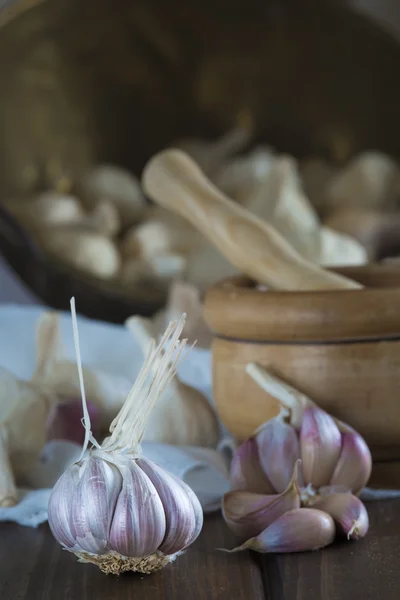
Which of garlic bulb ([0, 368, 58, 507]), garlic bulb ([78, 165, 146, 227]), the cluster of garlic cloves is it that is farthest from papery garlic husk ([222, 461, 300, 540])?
garlic bulb ([78, 165, 146, 227])

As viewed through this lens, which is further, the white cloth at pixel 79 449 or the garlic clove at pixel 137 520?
the white cloth at pixel 79 449

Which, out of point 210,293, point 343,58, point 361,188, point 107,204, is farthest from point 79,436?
point 343,58

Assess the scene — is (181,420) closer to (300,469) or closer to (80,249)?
(300,469)

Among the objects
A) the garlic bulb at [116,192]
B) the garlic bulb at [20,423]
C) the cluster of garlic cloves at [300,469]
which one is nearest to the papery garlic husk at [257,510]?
the cluster of garlic cloves at [300,469]

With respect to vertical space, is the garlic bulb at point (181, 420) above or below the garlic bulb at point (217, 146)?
below

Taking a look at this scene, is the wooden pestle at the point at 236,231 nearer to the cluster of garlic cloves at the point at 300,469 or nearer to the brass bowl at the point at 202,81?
the cluster of garlic cloves at the point at 300,469
